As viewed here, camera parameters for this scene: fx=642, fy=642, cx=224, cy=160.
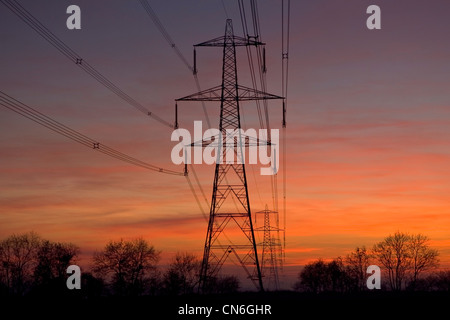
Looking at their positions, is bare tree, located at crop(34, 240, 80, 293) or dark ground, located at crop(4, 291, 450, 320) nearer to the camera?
dark ground, located at crop(4, 291, 450, 320)

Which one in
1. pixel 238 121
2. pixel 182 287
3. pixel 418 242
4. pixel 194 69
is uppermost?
pixel 194 69

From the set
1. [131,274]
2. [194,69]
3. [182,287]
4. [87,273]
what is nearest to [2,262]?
[87,273]

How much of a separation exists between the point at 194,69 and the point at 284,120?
28.8 feet

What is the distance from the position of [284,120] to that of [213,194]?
9.29m

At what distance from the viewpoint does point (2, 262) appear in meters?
132

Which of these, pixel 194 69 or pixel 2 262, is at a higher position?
pixel 194 69
